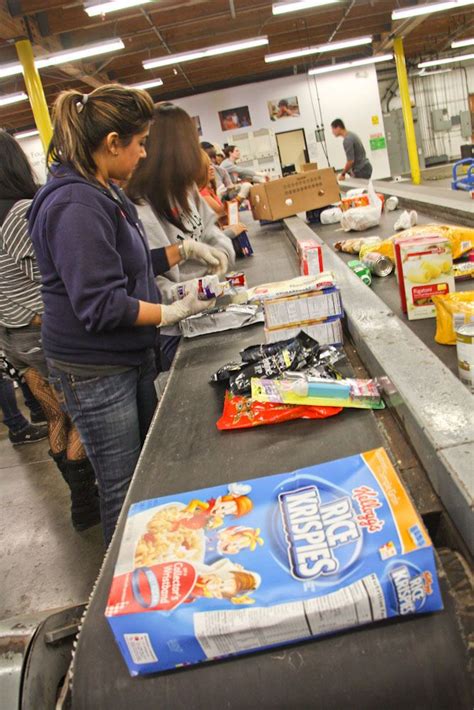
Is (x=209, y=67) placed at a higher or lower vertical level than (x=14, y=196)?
higher

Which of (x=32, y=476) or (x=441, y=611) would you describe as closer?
(x=441, y=611)

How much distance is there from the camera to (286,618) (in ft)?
2.15

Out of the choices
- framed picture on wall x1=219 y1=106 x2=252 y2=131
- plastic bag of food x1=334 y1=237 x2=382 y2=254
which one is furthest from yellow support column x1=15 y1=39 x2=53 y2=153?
framed picture on wall x1=219 y1=106 x2=252 y2=131

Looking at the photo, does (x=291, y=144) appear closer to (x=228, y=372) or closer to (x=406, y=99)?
(x=406, y=99)

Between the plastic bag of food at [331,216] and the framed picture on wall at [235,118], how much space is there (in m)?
10.7

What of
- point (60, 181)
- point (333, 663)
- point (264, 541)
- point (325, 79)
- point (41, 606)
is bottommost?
point (41, 606)

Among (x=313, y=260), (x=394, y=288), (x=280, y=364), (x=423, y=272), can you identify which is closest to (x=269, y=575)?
(x=280, y=364)

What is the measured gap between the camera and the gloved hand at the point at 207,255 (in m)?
2.06

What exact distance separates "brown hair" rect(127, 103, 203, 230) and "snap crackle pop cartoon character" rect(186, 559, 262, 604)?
1.53 m

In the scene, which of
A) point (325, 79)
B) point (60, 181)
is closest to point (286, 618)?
point (60, 181)

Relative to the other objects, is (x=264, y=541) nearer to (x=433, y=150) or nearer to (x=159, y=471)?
(x=159, y=471)

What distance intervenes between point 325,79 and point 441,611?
15971 millimetres

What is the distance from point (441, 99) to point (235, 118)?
893cm

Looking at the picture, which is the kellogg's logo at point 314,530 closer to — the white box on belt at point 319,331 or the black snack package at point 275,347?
the black snack package at point 275,347
